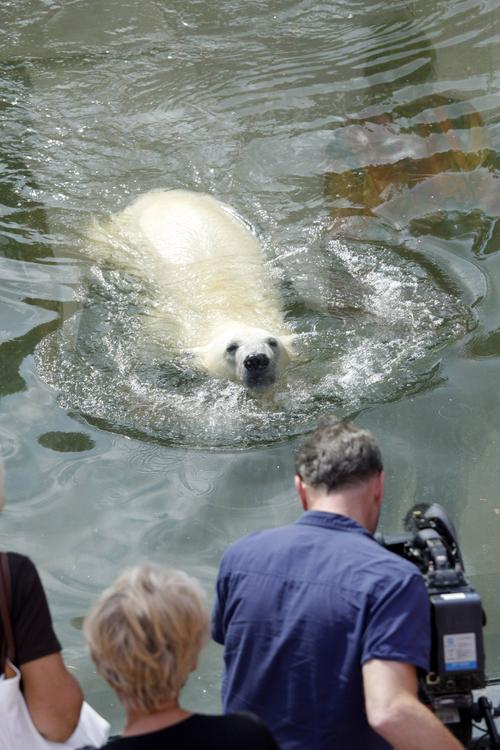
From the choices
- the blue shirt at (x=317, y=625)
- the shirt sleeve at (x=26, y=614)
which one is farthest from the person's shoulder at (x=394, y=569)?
the shirt sleeve at (x=26, y=614)

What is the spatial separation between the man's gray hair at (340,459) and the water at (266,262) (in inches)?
79.4

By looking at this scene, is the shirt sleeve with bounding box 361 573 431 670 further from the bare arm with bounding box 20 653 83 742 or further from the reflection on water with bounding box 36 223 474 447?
the reflection on water with bounding box 36 223 474 447

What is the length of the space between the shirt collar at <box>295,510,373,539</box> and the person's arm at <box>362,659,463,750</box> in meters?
0.36

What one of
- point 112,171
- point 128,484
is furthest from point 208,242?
point 128,484

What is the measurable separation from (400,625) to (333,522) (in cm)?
33

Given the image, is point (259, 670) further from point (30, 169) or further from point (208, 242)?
point (30, 169)

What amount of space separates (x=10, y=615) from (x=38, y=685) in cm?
21

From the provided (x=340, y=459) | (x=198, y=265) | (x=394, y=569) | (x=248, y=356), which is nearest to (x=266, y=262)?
(x=198, y=265)

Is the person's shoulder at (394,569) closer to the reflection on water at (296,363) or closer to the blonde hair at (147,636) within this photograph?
the blonde hair at (147,636)

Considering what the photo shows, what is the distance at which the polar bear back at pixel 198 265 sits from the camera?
682 centimetres

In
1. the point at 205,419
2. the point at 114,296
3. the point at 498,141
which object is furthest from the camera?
the point at 498,141

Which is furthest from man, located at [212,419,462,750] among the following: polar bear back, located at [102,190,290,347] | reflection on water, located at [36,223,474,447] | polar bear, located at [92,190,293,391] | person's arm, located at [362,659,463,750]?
polar bear back, located at [102,190,290,347]

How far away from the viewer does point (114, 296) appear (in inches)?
277

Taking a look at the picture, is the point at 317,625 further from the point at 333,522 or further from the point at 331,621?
the point at 333,522
